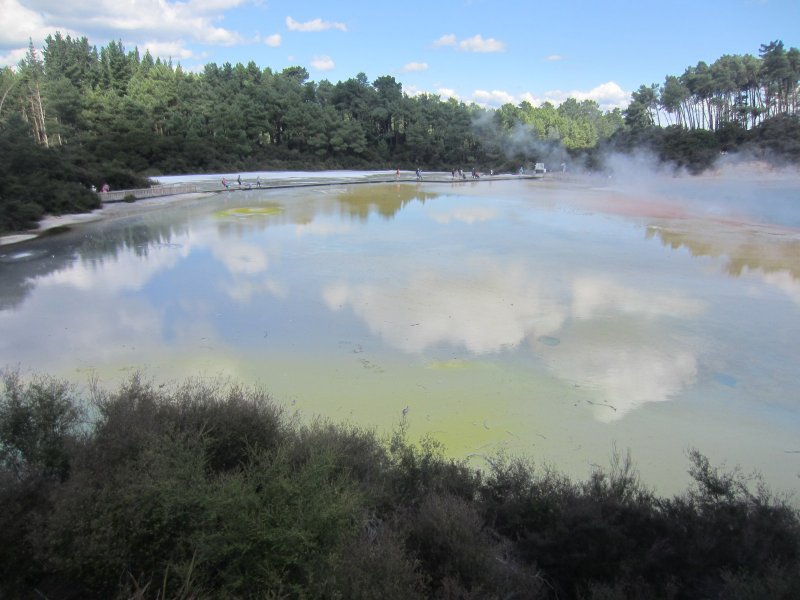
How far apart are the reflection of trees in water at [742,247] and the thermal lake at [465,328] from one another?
9cm

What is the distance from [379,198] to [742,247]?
1503 cm

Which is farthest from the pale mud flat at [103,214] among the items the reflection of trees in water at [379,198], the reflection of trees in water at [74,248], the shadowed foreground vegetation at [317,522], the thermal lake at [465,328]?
the shadowed foreground vegetation at [317,522]

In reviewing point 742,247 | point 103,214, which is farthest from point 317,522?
point 103,214

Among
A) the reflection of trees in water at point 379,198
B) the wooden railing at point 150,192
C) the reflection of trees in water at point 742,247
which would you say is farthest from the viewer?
the wooden railing at point 150,192

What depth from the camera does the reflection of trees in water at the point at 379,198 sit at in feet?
67.5

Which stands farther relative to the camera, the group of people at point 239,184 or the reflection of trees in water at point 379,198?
the group of people at point 239,184

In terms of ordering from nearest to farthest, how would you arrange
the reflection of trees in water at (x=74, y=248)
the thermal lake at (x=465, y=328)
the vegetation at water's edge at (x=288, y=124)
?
the thermal lake at (x=465, y=328)
the reflection of trees in water at (x=74, y=248)
the vegetation at water's edge at (x=288, y=124)

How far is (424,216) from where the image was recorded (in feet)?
64.3

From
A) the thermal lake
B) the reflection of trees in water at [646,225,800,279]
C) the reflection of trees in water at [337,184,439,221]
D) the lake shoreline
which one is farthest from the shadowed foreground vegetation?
the reflection of trees in water at [337,184,439,221]

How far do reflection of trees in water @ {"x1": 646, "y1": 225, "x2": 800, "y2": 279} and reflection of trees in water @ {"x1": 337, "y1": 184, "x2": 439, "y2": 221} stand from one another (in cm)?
915

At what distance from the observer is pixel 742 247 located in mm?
14102

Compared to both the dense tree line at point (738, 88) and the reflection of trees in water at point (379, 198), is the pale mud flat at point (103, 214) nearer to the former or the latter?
the reflection of trees in water at point (379, 198)

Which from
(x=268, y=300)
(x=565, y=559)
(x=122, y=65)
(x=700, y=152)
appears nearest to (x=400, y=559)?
(x=565, y=559)

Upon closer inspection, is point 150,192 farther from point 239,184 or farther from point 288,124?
point 288,124
